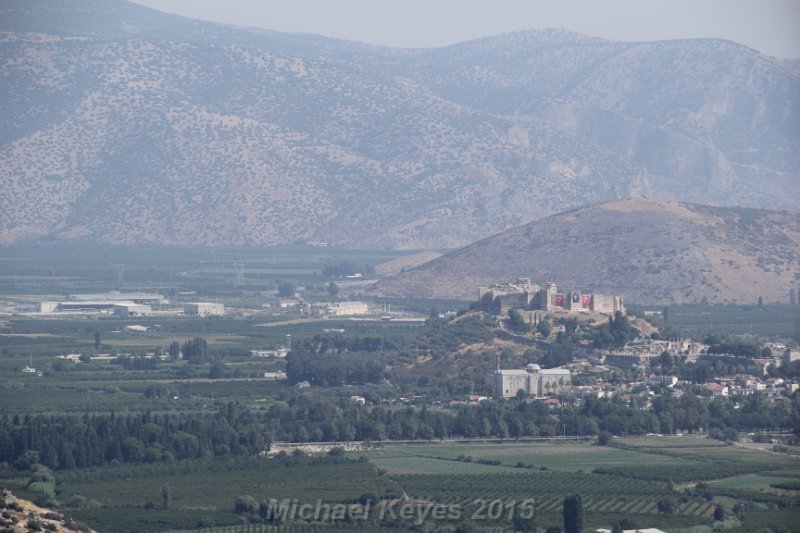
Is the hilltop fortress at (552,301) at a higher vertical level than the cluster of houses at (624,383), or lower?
higher

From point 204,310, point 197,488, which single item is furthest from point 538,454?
point 204,310

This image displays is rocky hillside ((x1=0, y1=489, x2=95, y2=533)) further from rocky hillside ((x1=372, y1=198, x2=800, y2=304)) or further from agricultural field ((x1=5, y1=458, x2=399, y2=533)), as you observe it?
rocky hillside ((x1=372, y1=198, x2=800, y2=304))

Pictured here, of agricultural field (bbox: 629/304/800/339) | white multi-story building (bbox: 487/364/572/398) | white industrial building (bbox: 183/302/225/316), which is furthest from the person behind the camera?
white industrial building (bbox: 183/302/225/316)

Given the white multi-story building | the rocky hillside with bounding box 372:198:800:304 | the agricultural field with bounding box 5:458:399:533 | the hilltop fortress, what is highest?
the rocky hillside with bounding box 372:198:800:304

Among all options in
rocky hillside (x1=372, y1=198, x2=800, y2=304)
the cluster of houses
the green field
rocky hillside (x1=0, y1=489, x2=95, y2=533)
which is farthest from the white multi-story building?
rocky hillside (x1=372, y1=198, x2=800, y2=304)

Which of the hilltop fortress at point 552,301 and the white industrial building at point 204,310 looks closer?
the hilltop fortress at point 552,301

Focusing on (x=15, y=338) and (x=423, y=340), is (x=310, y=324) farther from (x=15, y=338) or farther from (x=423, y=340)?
(x=423, y=340)

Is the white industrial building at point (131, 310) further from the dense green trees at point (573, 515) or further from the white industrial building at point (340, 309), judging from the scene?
the dense green trees at point (573, 515)

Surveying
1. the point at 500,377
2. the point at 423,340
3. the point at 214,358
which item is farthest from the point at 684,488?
the point at 214,358

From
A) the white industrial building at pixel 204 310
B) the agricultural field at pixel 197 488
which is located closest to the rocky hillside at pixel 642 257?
the white industrial building at pixel 204 310
